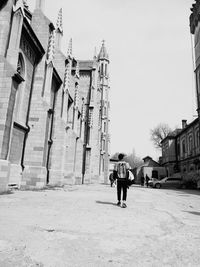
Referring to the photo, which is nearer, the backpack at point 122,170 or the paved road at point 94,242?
the paved road at point 94,242

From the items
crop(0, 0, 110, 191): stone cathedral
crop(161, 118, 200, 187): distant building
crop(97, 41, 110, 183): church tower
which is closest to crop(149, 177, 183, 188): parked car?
crop(161, 118, 200, 187): distant building

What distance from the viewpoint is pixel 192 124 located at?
30656 mm

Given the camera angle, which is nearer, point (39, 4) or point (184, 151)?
point (39, 4)

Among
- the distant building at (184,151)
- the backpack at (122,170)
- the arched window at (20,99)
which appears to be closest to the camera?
the backpack at (122,170)

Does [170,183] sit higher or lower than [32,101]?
lower

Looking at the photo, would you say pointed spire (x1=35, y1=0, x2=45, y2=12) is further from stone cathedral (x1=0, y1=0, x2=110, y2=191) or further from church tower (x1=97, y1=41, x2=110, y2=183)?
church tower (x1=97, y1=41, x2=110, y2=183)

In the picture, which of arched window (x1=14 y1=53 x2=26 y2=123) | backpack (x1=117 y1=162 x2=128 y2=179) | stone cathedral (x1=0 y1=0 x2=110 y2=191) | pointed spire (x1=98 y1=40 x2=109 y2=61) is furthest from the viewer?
pointed spire (x1=98 y1=40 x2=109 y2=61)

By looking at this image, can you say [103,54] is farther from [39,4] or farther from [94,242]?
[94,242]

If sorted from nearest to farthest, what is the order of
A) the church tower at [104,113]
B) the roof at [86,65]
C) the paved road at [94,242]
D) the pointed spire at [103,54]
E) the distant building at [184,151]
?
the paved road at [94,242] < the distant building at [184,151] < the roof at [86,65] < the church tower at [104,113] < the pointed spire at [103,54]

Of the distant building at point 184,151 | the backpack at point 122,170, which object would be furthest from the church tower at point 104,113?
the backpack at point 122,170

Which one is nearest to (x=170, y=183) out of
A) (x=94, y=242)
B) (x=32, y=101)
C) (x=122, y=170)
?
(x=32, y=101)

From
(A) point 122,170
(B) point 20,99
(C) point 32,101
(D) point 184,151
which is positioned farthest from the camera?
(D) point 184,151

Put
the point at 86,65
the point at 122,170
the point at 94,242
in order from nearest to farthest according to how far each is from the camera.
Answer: the point at 94,242
the point at 122,170
the point at 86,65

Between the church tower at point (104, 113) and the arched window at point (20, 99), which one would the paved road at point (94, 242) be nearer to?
the arched window at point (20, 99)
